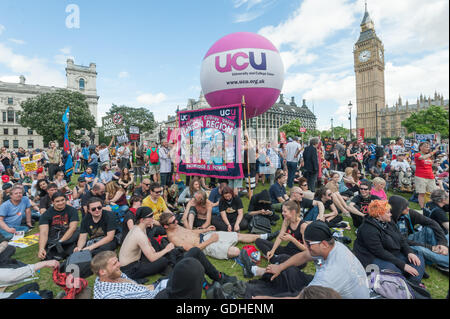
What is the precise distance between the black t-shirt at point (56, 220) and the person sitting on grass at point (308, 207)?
4604mm

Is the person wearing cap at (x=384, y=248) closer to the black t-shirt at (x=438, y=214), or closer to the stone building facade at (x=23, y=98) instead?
the black t-shirt at (x=438, y=214)

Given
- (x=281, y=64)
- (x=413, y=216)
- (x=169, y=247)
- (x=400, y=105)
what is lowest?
(x=169, y=247)

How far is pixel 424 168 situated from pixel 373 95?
113 m

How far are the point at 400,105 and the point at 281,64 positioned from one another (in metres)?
124

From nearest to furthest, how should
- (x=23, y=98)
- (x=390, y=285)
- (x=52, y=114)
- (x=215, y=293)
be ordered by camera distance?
(x=215, y=293) < (x=390, y=285) < (x=52, y=114) < (x=23, y=98)

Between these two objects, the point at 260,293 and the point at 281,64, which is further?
the point at 281,64

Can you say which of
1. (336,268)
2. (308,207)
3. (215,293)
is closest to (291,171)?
(308,207)

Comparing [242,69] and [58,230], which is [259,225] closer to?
[58,230]

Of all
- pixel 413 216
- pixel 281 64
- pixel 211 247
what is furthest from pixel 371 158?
pixel 211 247

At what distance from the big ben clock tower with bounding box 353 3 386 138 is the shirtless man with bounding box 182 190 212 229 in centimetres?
10265

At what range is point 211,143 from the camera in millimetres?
8117
